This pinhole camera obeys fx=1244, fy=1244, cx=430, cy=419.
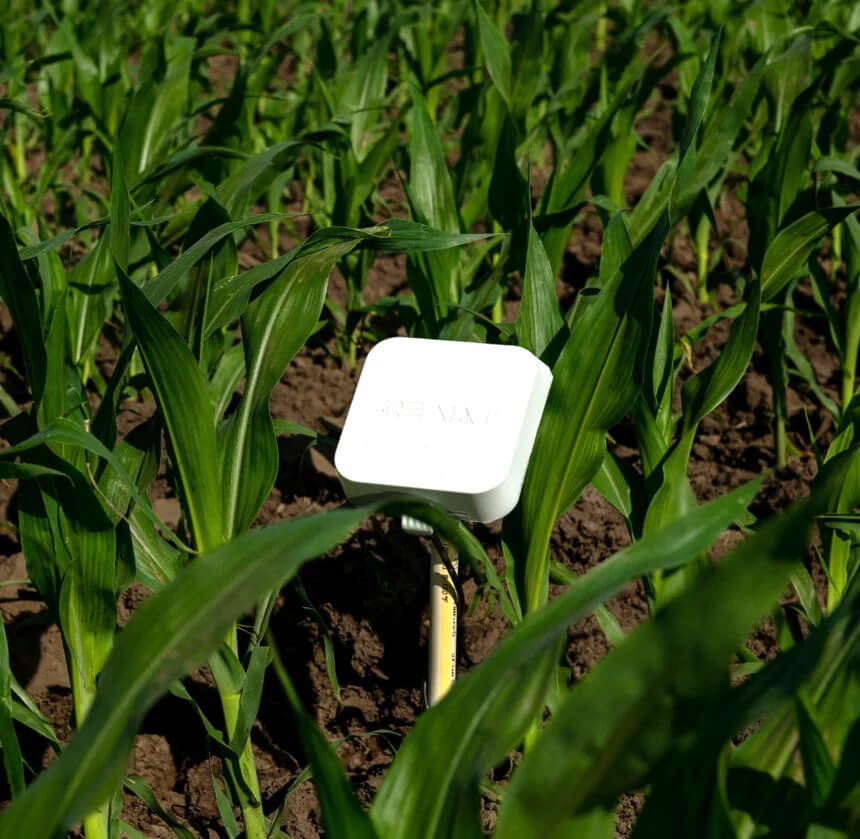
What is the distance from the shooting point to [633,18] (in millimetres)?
3746

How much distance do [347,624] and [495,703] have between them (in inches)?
37.6

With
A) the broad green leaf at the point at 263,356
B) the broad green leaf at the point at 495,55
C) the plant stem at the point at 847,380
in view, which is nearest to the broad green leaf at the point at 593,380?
the broad green leaf at the point at 263,356

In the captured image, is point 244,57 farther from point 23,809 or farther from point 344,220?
point 23,809

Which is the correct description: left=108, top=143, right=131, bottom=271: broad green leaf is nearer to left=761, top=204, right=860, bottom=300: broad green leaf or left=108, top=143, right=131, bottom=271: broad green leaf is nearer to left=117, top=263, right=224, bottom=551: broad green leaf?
left=117, top=263, right=224, bottom=551: broad green leaf

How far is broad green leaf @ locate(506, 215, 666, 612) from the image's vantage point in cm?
118

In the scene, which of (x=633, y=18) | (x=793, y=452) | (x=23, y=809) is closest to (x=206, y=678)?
(x=23, y=809)

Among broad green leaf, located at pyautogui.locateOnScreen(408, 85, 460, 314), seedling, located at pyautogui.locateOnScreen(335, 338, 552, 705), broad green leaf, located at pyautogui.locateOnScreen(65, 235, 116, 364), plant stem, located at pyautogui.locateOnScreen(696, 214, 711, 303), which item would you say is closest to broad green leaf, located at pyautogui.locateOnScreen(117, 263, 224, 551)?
seedling, located at pyautogui.locateOnScreen(335, 338, 552, 705)

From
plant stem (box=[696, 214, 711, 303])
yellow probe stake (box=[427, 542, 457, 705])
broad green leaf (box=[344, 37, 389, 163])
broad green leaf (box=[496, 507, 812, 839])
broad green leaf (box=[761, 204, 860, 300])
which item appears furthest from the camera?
broad green leaf (box=[344, 37, 389, 163])

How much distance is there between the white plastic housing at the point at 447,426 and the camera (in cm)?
98

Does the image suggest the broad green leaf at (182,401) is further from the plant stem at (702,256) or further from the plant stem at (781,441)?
the plant stem at (702,256)

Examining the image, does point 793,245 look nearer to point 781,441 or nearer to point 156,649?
point 781,441

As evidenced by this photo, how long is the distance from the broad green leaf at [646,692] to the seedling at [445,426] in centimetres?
30

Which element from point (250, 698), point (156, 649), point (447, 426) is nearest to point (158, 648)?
point (156, 649)

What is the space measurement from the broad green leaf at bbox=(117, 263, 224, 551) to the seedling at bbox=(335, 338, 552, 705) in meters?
0.17
